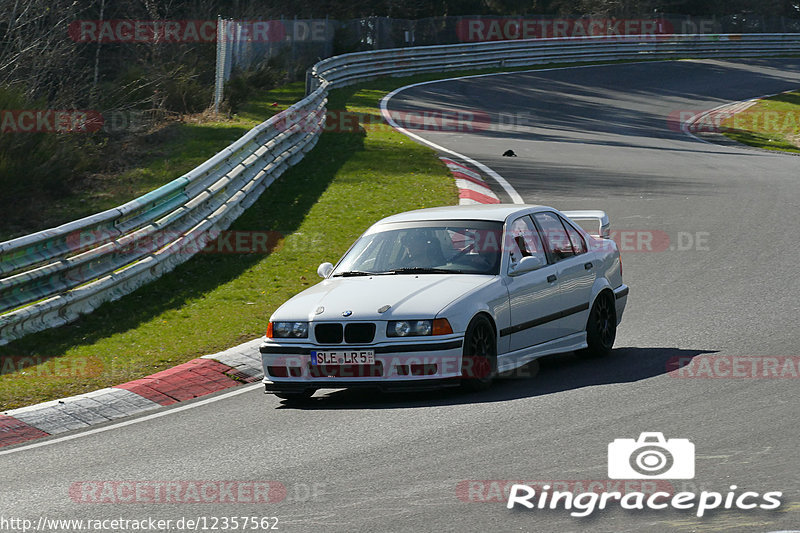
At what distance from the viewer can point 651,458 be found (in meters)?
6.66

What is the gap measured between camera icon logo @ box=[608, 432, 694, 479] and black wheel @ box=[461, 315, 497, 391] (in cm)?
191

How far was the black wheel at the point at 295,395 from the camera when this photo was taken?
9.08m

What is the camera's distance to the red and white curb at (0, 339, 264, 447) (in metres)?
8.84

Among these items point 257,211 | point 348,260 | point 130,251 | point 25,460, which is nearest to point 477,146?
point 257,211

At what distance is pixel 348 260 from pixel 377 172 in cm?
1092

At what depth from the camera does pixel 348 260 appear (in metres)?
10.2

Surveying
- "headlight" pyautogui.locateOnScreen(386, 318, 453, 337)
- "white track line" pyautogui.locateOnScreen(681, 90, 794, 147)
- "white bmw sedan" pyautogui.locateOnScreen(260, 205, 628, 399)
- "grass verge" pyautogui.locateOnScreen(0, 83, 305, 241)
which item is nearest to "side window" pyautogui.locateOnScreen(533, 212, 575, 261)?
"white bmw sedan" pyautogui.locateOnScreen(260, 205, 628, 399)

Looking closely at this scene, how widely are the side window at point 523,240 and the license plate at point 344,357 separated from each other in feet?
5.72

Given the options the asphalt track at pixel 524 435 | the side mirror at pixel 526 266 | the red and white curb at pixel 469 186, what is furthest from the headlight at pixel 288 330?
the red and white curb at pixel 469 186
